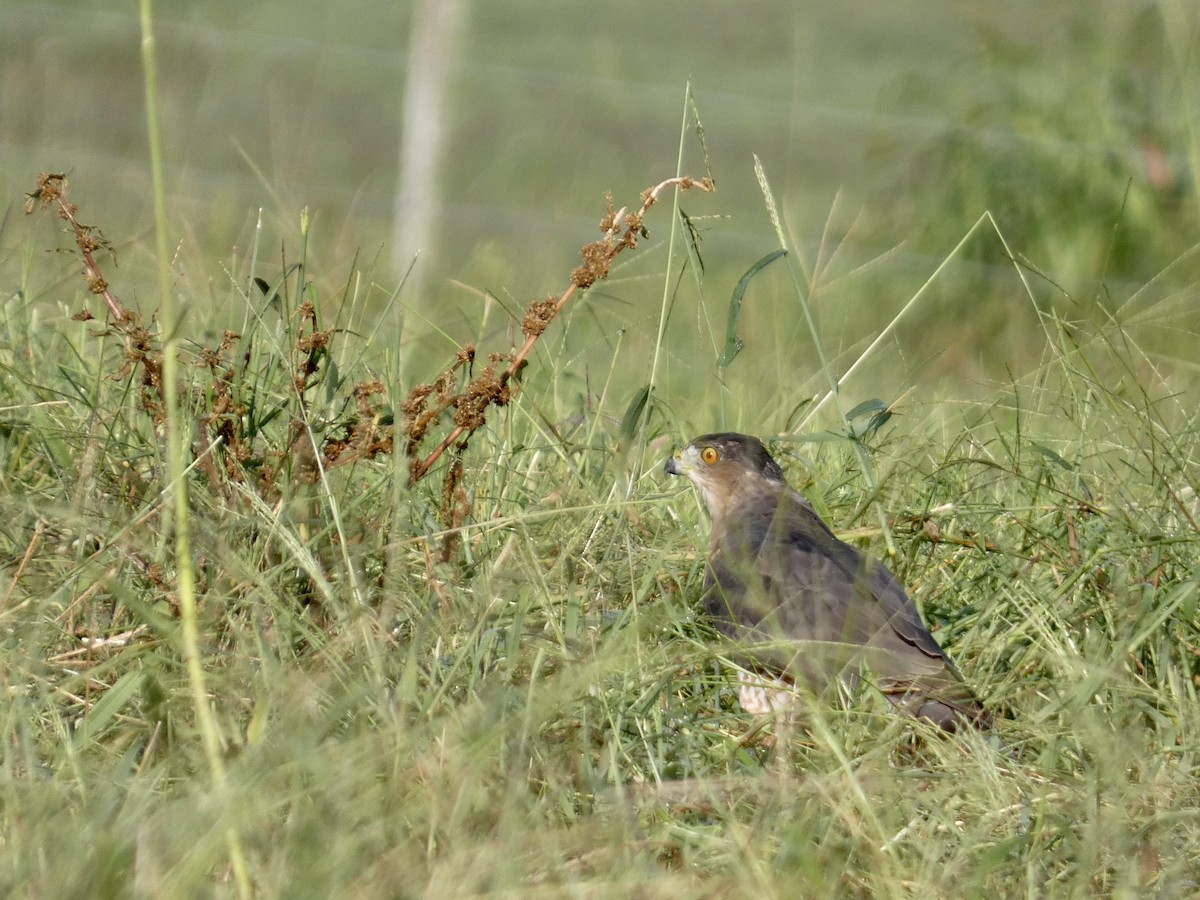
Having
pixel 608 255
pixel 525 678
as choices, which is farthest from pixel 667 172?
pixel 525 678

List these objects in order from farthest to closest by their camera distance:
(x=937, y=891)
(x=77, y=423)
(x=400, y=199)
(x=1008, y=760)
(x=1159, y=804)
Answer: (x=400, y=199), (x=77, y=423), (x=1008, y=760), (x=1159, y=804), (x=937, y=891)

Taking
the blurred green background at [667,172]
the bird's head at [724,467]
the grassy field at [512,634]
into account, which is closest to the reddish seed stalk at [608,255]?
the grassy field at [512,634]

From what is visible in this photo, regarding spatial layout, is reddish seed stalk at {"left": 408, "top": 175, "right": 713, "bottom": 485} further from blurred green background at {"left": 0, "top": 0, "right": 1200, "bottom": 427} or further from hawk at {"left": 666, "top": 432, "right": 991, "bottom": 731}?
hawk at {"left": 666, "top": 432, "right": 991, "bottom": 731}

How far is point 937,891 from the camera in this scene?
92.7 inches

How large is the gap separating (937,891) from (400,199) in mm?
7048

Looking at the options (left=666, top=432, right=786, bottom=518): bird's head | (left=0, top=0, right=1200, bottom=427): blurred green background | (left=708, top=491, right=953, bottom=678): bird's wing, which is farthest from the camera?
(left=0, top=0, right=1200, bottom=427): blurred green background

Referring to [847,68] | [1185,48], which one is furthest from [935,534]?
[847,68]

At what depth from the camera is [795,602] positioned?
12.0 ft

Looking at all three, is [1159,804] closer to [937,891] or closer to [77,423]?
[937,891]

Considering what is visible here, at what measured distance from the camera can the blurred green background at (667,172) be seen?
670 cm

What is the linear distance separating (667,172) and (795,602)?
7631 mm

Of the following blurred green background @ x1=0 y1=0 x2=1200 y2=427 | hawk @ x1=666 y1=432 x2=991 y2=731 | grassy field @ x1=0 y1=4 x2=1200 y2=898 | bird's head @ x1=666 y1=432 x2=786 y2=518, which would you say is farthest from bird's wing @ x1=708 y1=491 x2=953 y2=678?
blurred green background @ x1=0 y1=0 x2=1200 y2=427

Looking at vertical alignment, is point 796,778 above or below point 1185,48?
below

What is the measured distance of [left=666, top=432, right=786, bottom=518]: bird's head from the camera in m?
4.33
